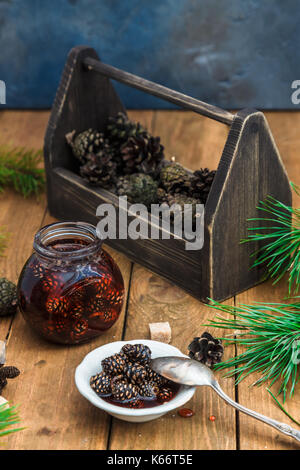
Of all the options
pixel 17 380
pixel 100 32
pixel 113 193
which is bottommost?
pixel 17 380

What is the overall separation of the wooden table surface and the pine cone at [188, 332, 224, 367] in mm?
28

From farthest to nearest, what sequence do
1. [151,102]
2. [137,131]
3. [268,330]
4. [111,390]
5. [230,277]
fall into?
[151,102]
[137,131]
[230,277]
[268,330]
[111,390]

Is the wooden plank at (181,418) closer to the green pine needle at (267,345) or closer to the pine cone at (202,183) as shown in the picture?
the green pine needle at (267,345)

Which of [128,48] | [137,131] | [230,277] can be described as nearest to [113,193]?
[137,131]

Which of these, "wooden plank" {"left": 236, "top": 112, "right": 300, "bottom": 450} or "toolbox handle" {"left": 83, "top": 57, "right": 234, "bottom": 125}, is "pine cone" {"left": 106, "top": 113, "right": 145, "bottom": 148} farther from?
"wooden plank" {"left": 236, "top": 112, "right": 300, "bottom": 450}

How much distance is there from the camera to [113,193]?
1297mm

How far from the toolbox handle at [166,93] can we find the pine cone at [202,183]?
0.40 feet

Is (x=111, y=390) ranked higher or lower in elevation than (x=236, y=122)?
lower

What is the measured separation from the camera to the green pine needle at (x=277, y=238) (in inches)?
44.4

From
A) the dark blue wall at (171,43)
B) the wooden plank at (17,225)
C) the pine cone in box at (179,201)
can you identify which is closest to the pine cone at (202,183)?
the pine cone in box at (179,201)

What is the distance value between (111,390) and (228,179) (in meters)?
0.38

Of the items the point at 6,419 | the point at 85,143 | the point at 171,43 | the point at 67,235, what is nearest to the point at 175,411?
the point at 6,419

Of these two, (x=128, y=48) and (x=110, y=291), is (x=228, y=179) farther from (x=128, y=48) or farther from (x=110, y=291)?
(x=128, y=48)

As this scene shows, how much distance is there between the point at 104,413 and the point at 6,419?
13cm
